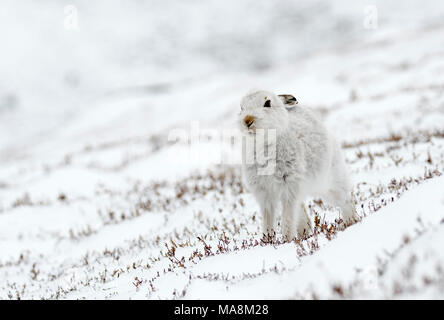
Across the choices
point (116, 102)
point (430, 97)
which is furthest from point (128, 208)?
point (116, 102)

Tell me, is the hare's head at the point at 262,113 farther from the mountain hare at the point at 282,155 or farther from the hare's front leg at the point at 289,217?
the hare's front leg at the point at 289,217

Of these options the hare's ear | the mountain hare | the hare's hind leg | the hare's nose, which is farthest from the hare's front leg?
the hare's ear

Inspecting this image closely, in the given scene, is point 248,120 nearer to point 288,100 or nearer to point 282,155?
point 282,155

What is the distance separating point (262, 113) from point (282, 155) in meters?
0.66

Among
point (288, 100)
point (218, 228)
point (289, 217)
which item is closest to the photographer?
point (289, 217)

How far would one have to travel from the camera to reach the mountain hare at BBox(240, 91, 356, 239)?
5241 mm

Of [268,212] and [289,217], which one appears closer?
[289,217]

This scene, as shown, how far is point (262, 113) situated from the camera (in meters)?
5.11

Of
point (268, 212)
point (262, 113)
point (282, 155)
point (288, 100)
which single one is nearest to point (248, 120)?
point (262, 113)

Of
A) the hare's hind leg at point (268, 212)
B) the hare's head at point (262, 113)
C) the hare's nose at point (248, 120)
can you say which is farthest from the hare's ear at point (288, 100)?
the hare's hind leg at point (268, 212)

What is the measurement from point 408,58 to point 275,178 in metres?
51.5

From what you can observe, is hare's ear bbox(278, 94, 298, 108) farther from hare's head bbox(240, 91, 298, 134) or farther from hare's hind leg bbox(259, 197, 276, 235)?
hare's hind leg bbox(259, 197, 276, 235)

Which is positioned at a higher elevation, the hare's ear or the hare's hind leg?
the hare's ear

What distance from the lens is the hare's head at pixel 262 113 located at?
505cm
